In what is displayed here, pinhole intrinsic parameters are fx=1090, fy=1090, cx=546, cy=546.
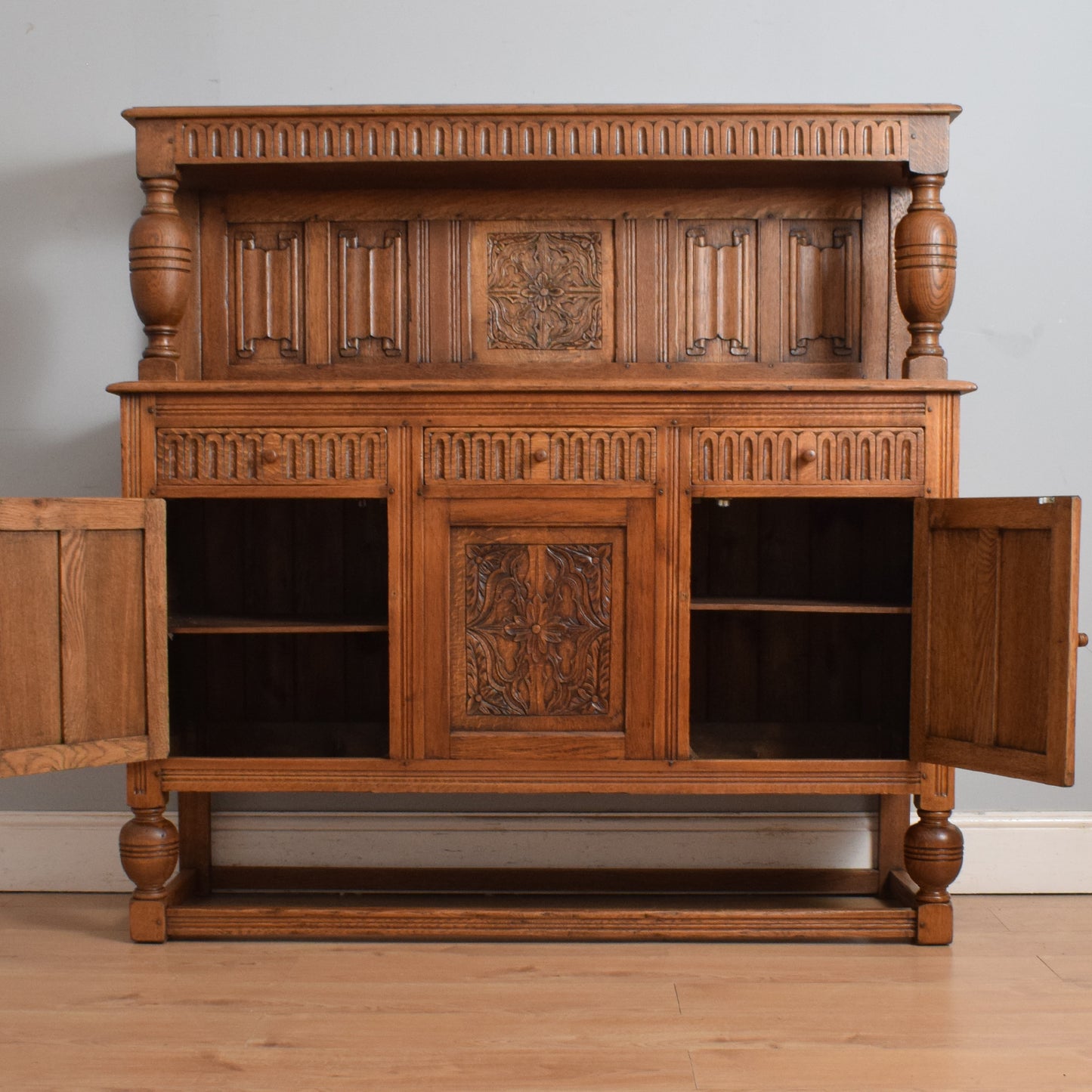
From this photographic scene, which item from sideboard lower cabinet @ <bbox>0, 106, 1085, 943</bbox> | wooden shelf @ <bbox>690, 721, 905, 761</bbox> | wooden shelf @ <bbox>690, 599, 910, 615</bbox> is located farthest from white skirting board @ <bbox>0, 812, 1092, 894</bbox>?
wooden shelf @ <bbox>690, 599, 910, 615</bbox>

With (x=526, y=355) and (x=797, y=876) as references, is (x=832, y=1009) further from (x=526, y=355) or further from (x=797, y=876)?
(x=526, y=355)

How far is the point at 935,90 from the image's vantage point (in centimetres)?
275

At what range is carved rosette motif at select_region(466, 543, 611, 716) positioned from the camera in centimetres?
238

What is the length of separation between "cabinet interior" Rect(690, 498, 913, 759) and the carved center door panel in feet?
1.39

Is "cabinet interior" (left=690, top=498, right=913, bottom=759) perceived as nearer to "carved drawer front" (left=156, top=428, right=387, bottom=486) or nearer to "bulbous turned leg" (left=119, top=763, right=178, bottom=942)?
"carved drawer front" (left=156, top=428, right=387, bottom=486)

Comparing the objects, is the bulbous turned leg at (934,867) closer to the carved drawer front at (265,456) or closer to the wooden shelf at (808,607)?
the wooden shelf at (808,607)

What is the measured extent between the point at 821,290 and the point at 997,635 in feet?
3.30

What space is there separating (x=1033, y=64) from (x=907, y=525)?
123 centimetres

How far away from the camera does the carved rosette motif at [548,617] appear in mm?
2381

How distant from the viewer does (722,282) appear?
277cm

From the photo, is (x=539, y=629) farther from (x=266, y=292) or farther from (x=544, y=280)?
(x=266, y=292)

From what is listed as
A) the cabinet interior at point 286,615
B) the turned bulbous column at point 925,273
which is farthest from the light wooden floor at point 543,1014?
the turned bulbous column at point 925,273

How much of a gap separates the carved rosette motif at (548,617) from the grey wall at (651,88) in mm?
1080

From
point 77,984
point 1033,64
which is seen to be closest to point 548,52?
point 1033,64
